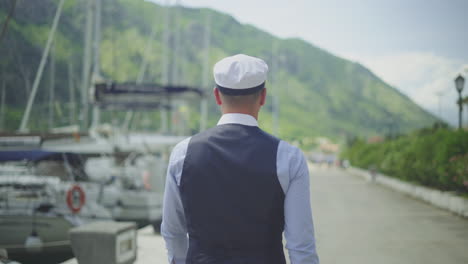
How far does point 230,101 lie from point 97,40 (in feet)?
85.1

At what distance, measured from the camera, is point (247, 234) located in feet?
7.77

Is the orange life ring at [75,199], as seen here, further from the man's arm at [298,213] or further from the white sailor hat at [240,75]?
the man's arm at [298,213]

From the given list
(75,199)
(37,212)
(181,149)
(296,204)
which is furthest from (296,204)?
(75,199)

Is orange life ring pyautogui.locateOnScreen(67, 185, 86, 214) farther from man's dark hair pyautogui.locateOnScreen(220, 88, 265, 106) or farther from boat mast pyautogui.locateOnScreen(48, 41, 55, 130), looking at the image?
boat mast pyautogui.locateOnScreen(48, 41, 55, 130)

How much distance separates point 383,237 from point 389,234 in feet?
1.62

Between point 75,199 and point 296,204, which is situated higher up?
point 296,204

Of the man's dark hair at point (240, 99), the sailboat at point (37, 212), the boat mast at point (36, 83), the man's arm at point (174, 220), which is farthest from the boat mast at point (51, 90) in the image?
the man's dark hair at point (240, 99)

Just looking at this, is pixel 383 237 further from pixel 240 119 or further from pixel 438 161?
pixel 240 119

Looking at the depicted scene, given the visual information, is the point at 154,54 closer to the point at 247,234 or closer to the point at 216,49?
the point at 216,49

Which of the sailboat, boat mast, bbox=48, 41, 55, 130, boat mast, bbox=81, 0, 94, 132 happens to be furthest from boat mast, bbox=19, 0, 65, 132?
the sailboat

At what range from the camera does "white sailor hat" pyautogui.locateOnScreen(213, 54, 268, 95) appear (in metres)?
2.50

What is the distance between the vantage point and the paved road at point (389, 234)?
8602mm

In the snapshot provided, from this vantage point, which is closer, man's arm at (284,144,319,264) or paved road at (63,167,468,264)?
man's arm at (284,144,319,264)

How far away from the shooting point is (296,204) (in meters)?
2.37
